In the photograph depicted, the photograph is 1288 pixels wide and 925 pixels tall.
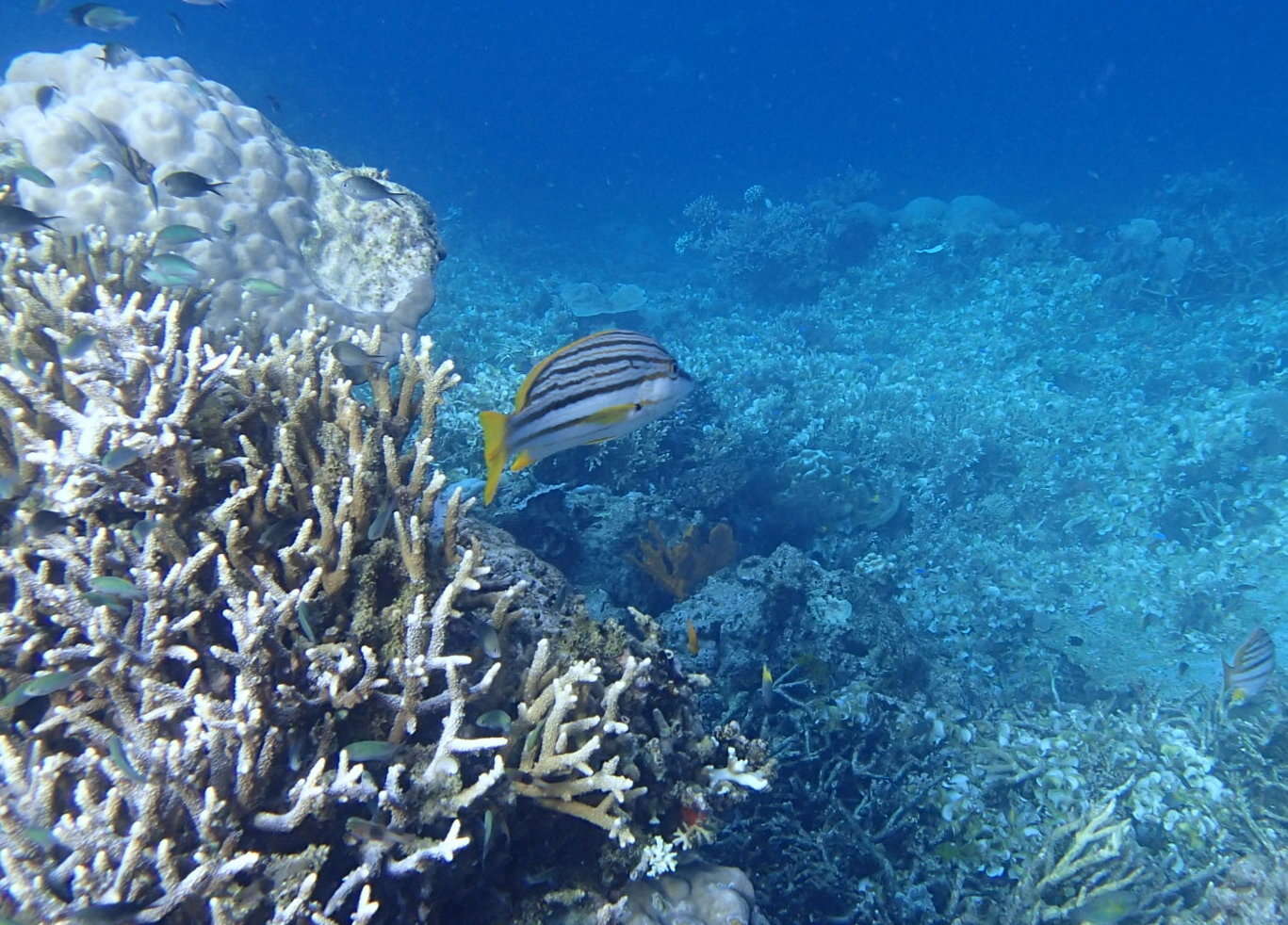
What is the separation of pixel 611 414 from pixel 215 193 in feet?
16.2

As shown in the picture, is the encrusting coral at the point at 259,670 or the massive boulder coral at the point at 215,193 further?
the massive boulder coral at the point at 215,193

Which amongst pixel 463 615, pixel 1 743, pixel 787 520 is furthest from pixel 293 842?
pixel 787 520

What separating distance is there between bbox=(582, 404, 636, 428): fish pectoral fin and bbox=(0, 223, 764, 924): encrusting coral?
2.62 ft

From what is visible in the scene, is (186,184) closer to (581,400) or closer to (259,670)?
(581,400)

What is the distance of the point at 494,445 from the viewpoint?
114 inches

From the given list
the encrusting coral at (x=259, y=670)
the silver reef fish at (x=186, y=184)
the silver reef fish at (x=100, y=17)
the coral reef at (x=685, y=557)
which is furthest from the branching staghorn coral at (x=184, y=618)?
the silver reef fish at (x=100, y=17)

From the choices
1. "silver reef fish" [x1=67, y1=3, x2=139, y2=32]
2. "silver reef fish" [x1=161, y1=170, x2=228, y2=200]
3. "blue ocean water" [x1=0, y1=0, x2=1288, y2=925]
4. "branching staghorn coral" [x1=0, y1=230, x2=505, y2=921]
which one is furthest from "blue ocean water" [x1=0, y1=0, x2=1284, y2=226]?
"branching staghorn coral" [x1=0, y1=230, x2=505, y2=921]

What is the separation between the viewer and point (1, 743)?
199 centimetres

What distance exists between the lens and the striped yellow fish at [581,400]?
2.95 m

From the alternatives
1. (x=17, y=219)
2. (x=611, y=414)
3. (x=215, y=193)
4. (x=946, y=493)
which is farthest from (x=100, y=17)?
(x=946, y=493)

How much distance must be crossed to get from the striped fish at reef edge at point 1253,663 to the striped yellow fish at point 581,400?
620 centimetres

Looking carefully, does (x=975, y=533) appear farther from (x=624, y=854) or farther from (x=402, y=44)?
(x=402, y=44)

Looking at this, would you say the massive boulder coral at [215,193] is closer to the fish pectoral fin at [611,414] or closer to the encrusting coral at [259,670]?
the encrusting coral at [259,670]

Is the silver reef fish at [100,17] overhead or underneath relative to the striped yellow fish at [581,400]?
overhead
